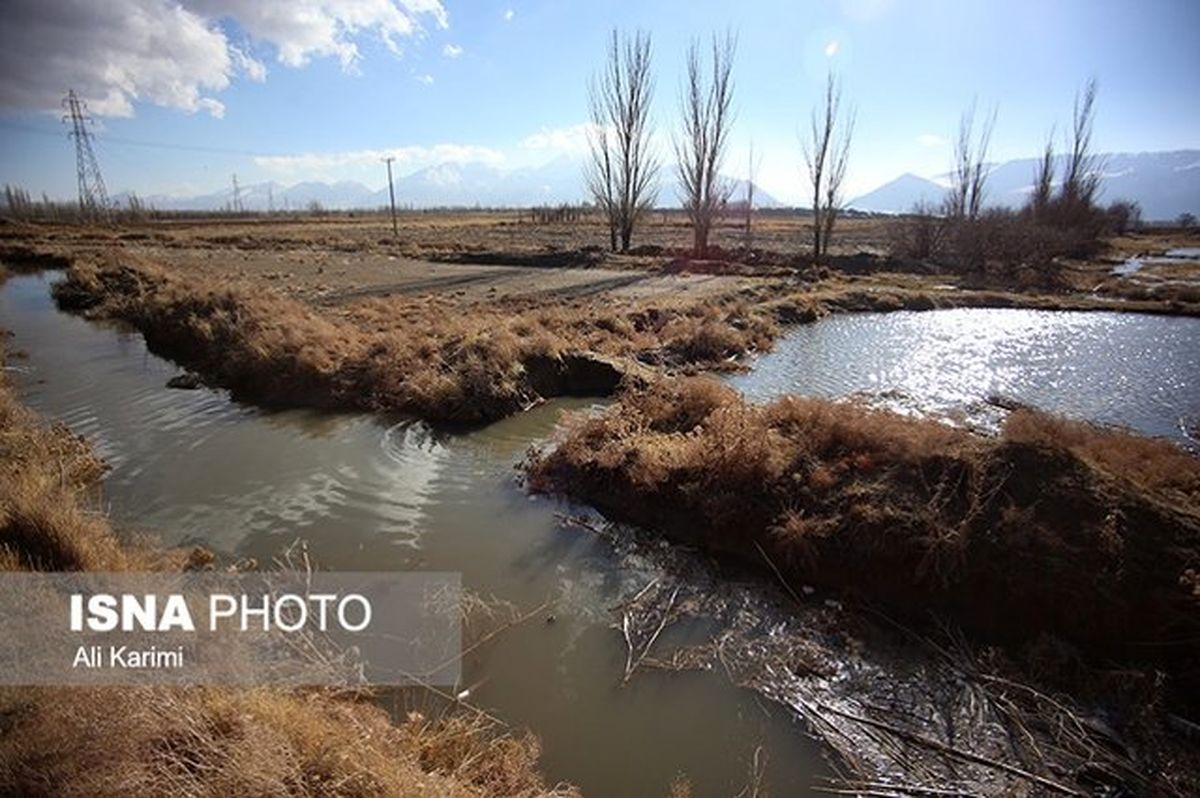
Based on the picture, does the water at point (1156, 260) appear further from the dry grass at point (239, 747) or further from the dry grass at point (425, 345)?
the dry grass at point (239, 747)

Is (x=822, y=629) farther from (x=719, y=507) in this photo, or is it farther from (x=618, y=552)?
(x=618, y=552)

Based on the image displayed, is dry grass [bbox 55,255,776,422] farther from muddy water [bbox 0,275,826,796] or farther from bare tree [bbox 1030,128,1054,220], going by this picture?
bare tree [bbox 1030,128,1054,220]

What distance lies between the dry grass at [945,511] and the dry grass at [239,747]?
3.85m

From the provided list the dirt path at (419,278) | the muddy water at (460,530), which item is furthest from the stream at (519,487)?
the dirt path at (419,278)

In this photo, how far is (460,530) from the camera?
790 cm

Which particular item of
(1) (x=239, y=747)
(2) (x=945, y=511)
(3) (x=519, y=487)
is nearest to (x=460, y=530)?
(3) (x=519, y=487)

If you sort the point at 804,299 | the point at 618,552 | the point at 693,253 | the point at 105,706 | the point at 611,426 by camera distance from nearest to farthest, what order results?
the point at 105,706
the point at 618,552
the point at 611,426
the point at 804,299
the point at 693,253

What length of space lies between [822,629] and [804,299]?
61.1 feet

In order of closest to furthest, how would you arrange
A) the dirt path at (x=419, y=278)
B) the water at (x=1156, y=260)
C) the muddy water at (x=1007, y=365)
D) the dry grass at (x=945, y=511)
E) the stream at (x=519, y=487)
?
the stream at (x=519, y=487)
the dry grass at (x=945, y=511)
the muddy water at (x=1007, y=365)
the dirt path at (x=419, y=278)
the water at (x=1156, y=260)

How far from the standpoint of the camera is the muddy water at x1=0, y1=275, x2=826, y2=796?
191 inches

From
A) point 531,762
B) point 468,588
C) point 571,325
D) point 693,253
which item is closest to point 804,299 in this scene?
point 571,325

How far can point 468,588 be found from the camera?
665 cm

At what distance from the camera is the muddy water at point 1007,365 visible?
41.5 ft

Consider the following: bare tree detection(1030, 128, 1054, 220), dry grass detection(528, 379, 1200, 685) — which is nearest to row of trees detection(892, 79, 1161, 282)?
bare tree detection(1030, 128, 1054, 220)
